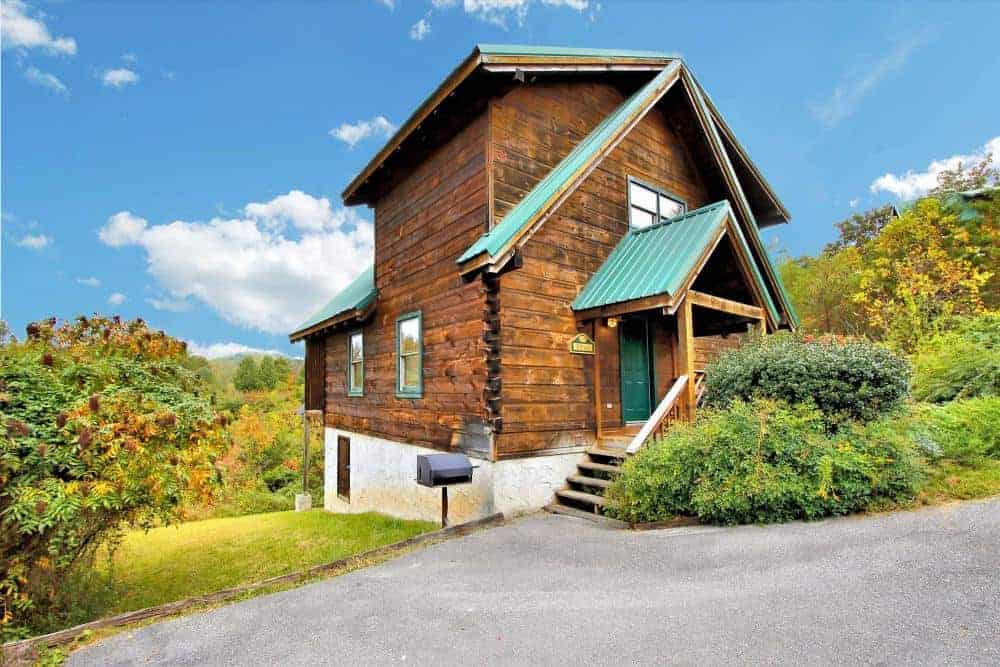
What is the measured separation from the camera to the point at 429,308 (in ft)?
31.8

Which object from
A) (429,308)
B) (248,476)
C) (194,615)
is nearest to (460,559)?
(194,615)

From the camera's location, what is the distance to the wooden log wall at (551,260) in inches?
311

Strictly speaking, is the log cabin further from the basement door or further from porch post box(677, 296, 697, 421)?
the basement door

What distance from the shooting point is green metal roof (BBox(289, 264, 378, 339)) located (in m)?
12.1

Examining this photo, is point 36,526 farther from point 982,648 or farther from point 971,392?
point 971,392

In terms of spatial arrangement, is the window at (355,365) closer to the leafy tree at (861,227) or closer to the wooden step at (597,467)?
the wooden step at (597,467)

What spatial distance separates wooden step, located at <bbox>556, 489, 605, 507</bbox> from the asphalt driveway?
1.58 m

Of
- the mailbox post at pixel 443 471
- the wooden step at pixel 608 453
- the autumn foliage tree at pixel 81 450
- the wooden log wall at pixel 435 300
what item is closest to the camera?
the autumn foliage tree at pixel 81 450

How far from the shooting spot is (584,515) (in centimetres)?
733

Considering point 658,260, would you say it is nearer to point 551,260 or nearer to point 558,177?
point 551,260

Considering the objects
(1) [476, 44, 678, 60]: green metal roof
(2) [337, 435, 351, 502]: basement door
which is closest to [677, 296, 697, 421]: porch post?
(1) [476, 44, 678, 60]: green metal roof

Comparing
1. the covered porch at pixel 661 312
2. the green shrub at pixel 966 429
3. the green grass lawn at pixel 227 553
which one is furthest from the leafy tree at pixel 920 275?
Result: the green grass lawn at pixel 227 553

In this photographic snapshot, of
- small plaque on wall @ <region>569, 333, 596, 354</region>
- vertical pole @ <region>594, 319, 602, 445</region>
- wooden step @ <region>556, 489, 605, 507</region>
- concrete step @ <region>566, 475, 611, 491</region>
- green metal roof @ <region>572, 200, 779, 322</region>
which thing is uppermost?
green metal roof @ <region>572, 200, 779, 322</region>

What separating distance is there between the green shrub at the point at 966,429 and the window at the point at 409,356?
7.76 metres
